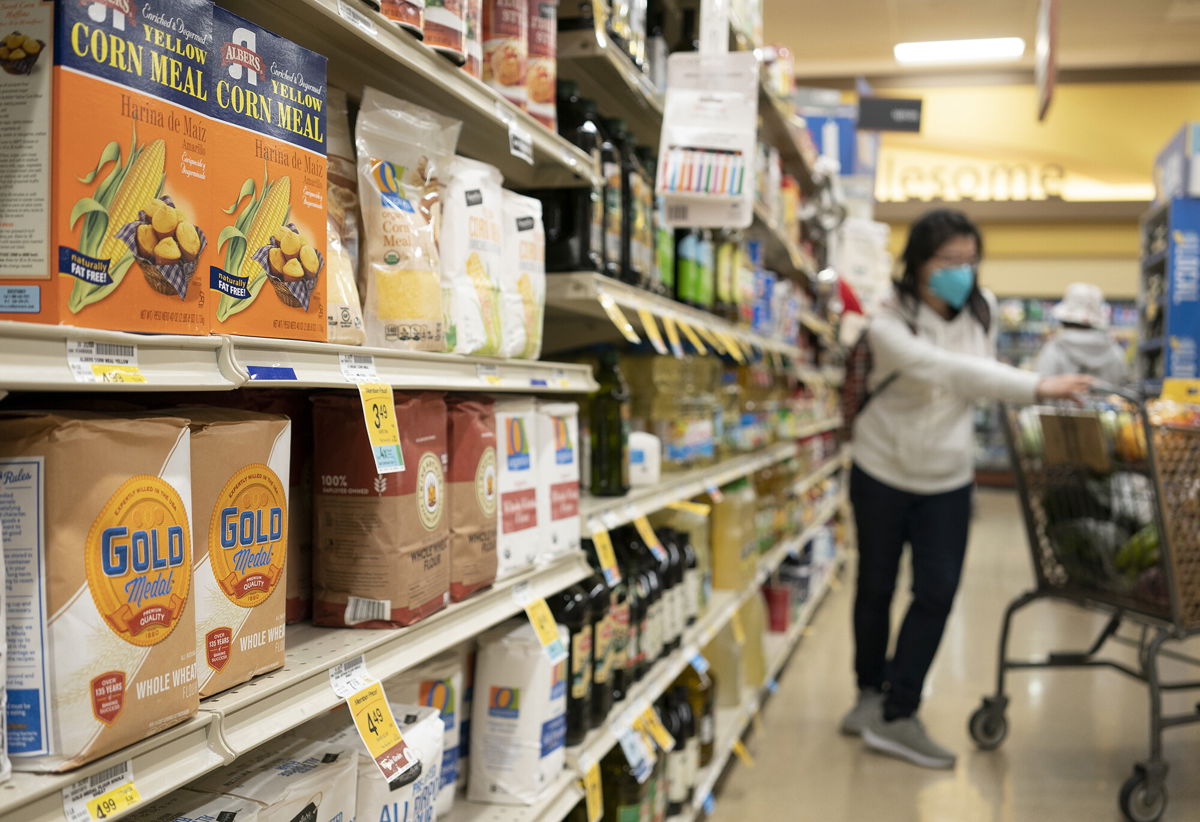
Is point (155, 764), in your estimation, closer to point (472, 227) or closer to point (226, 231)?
point (226, 231)

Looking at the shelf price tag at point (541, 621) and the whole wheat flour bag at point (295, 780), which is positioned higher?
the shelf price tag at point (541, 621)

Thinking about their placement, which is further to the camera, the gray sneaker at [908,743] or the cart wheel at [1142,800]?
the gray sneaker at [908,743]

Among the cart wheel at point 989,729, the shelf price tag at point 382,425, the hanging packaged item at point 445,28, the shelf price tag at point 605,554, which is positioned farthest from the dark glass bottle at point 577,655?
the cart wheel at point 989,729

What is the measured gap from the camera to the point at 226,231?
1.02 m

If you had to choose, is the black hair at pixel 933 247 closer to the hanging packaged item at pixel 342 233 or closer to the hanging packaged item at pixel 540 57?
the hanging packaged item at pixel 540 57

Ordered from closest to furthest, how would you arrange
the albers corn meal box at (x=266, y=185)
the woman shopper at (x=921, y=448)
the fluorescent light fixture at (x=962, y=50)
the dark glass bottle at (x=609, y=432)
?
the albers corn meal box at (x=266, y=185)
the dark glass bottle at (x=609, y=432)
the woman shopper at (x=921, y=448)
the fluorescent light fixture at (x=962, y=50)

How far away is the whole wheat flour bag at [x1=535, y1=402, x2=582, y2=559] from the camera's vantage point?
185 centimetres

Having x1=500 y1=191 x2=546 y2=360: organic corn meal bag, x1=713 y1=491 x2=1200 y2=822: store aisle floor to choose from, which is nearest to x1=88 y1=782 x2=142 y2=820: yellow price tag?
x1=500 y1=191 x2=546 y2=360: organic corn meal bag

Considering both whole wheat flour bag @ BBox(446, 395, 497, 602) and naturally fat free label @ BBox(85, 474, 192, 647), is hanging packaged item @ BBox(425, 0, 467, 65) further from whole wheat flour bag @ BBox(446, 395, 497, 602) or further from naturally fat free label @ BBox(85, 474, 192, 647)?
naturally fat free label @ BBox(85, 474, 192, 647)

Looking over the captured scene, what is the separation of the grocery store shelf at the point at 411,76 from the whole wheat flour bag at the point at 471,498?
0.49 m

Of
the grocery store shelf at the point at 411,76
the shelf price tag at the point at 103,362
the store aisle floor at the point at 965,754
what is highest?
the grocery store shelf at the point at 411,76

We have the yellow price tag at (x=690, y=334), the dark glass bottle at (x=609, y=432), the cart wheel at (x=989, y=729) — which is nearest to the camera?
the dark glass bottle at (x=609, y=432)

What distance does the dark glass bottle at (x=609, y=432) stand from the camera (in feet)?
7.92

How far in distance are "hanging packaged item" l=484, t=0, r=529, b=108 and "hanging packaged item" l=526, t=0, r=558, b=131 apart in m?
0.04
